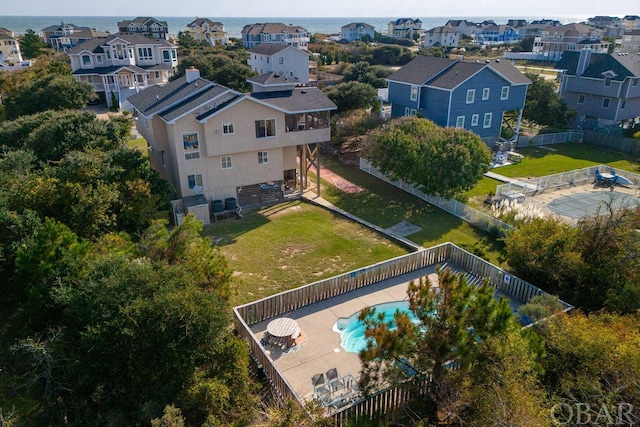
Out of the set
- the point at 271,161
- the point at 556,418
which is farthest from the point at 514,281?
the point at 271,161

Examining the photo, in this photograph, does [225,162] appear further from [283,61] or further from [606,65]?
[606,65]

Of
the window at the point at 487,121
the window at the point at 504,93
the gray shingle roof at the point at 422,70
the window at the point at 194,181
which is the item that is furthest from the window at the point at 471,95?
the window at the point at 194,181

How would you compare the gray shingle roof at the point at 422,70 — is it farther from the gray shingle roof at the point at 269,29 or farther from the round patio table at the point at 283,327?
the gray shingle roof at the point at 269,29

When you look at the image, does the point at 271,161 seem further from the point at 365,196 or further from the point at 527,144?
the point at 527,144

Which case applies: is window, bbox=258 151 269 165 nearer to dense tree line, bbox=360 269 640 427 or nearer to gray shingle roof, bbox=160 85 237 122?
gray shingle roof, bbox=160 85 237 122

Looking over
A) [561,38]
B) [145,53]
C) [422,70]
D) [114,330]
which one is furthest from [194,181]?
[561,38]

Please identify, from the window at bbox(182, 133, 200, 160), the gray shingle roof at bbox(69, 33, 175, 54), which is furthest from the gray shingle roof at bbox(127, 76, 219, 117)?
the gray shingle roof at bbox(69, 33, 175, 54)
